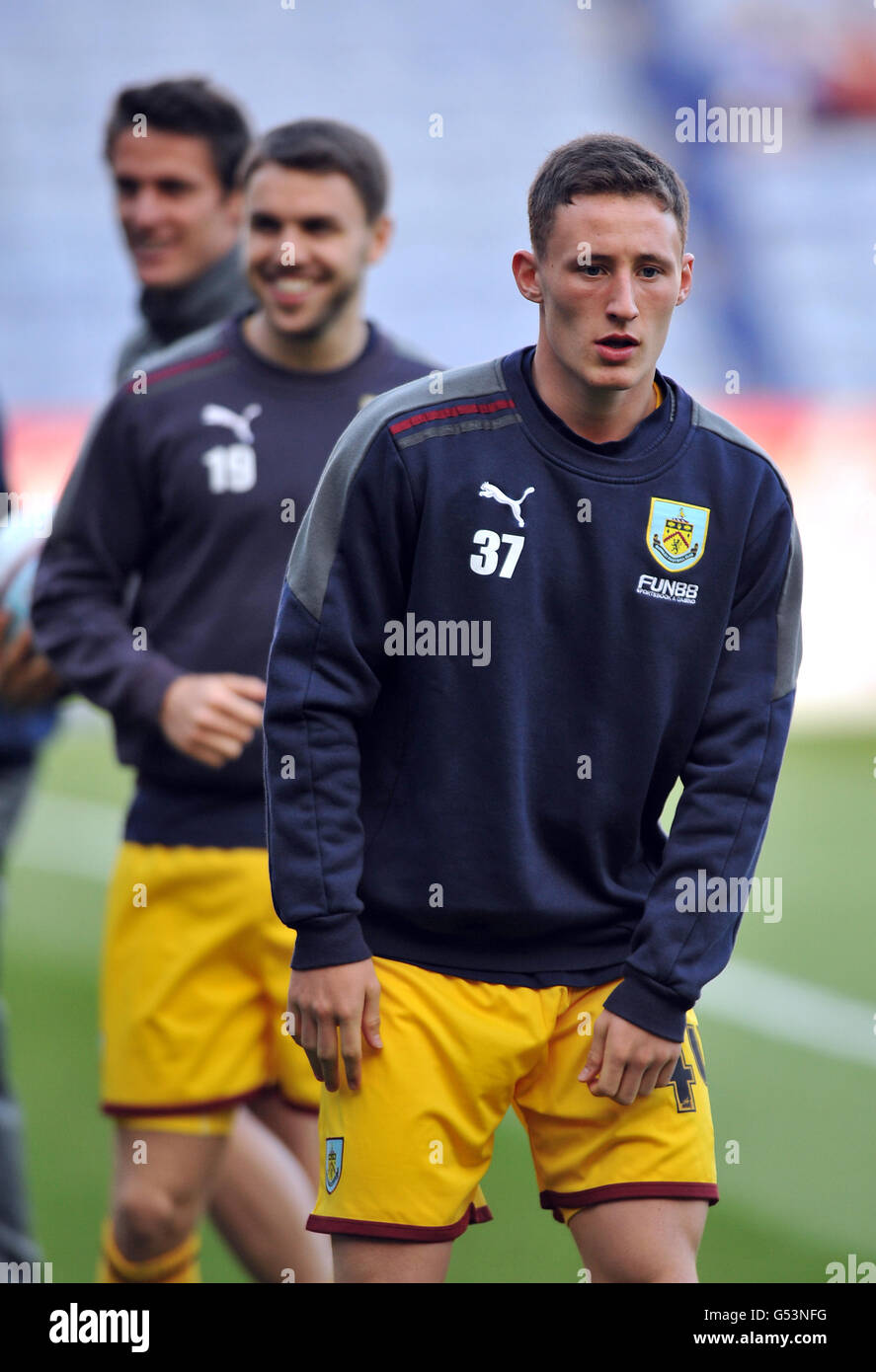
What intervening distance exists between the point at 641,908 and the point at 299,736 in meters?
0.54

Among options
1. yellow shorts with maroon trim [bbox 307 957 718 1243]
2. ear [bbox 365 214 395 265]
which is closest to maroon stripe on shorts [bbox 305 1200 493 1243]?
yellow shorts with maroon trim [bbox 307 957 718 1243]

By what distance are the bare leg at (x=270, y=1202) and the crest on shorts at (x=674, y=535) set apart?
5.39 ft

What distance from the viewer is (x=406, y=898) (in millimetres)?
2422

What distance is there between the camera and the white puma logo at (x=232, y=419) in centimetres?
331

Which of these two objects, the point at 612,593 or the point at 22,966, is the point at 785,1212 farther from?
the point at 22,966

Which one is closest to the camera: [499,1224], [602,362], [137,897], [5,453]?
[602,362]

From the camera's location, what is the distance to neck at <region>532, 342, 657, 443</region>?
2.36 metres

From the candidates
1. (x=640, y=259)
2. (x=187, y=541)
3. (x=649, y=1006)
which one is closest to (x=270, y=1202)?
(x=187, y=541)

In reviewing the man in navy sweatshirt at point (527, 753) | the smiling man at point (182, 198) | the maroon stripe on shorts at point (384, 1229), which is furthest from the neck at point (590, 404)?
the smiling man at point (182, 198)

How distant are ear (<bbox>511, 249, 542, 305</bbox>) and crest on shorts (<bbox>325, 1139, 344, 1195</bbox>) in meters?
1.13

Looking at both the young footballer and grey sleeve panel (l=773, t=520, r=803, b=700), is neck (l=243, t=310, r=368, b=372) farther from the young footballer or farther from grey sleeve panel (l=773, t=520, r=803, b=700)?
grey sleeve panel (l=773, t=520, r=803, b=700)

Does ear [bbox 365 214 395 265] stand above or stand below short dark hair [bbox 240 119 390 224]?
below

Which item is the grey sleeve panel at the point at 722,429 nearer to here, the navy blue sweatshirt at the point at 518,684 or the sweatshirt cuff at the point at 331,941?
the navy blue sweatshirt at the point at 518,684
